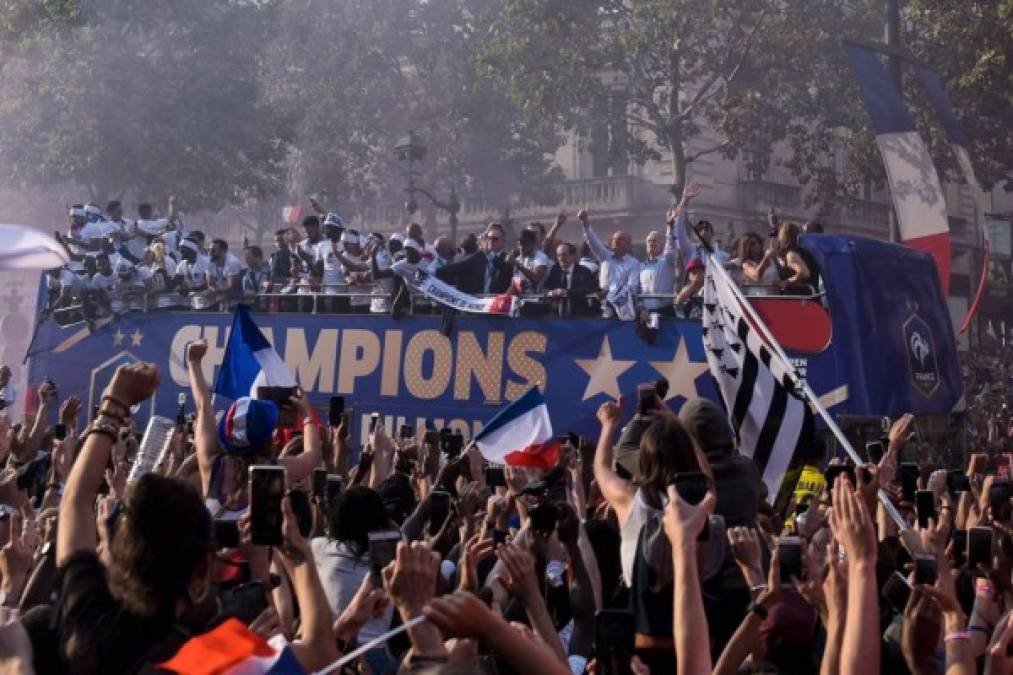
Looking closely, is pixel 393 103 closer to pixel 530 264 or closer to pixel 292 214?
pixel 292 214

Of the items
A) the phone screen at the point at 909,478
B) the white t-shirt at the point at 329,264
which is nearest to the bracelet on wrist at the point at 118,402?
the phone screen at the point at 909,478

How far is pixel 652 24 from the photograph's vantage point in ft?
97.1

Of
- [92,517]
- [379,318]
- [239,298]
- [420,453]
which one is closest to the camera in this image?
[92,517]

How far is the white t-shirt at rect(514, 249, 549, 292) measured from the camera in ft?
50.3

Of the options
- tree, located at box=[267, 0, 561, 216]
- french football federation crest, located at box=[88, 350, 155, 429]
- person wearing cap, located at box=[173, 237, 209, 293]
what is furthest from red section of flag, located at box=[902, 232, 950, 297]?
tree, located at box=[267, 0, 561, 216]

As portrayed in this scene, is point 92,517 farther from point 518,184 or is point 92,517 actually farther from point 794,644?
point 518,184

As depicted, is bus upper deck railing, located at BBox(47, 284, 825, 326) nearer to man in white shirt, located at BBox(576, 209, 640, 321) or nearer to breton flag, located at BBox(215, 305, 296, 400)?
man in white shirt, located at BBox(576, 209, 640, 321)

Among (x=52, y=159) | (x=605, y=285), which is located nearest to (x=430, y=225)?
(x=52, y=159)

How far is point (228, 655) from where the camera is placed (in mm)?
2871

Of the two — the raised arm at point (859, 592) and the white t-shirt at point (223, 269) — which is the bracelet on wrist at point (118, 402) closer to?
the raised arm at point (859, 592)

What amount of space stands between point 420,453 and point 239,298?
316 inches

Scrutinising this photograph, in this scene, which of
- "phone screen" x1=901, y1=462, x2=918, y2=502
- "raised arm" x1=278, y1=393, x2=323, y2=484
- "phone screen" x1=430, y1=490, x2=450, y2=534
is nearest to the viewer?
"raised arm" x1=278, y1=393, x2=323, y2=484

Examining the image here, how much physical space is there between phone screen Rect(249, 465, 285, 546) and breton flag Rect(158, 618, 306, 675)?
2.39ft

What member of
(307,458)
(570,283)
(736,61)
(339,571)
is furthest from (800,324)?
(736,61)
